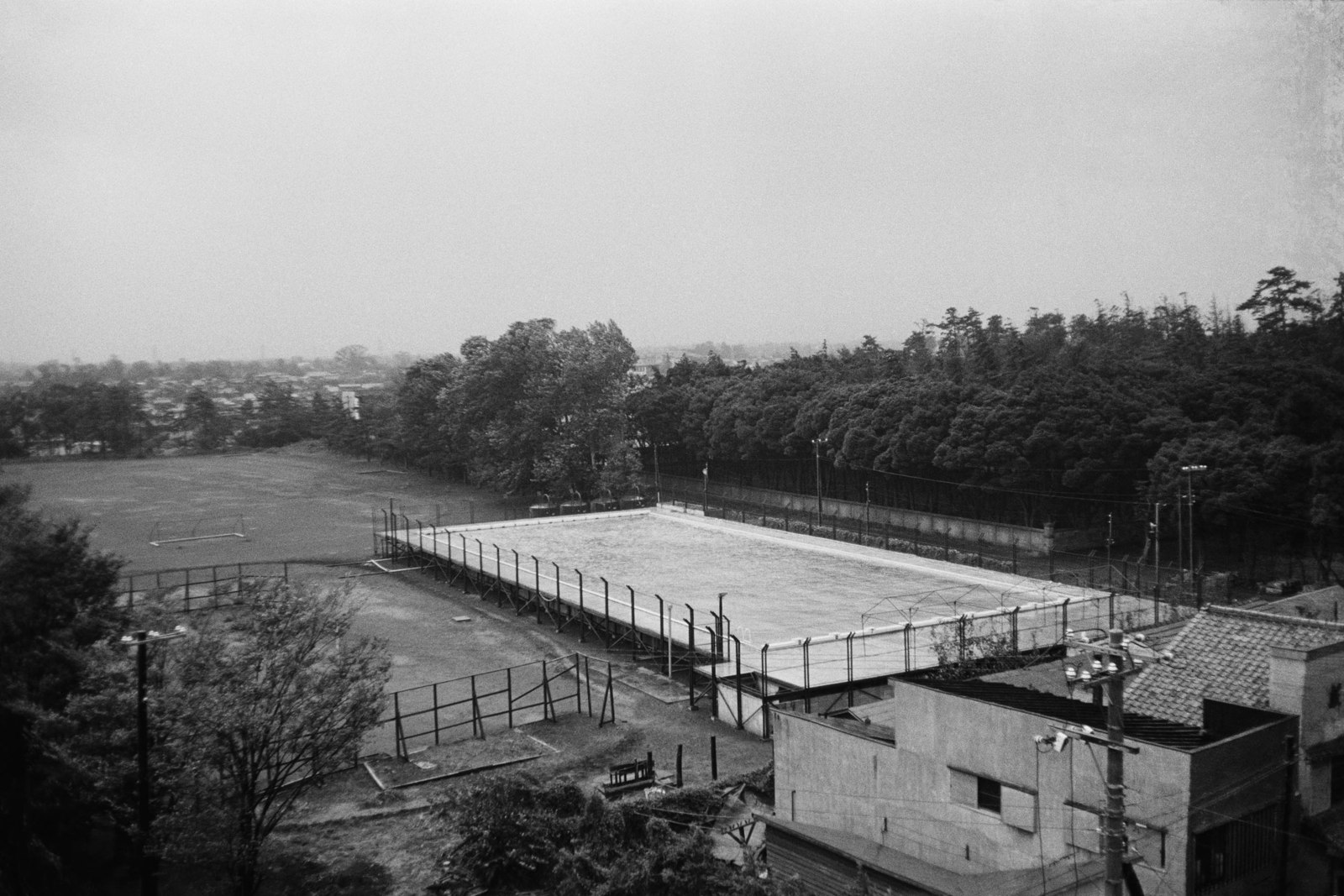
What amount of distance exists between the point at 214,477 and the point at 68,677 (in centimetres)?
5966

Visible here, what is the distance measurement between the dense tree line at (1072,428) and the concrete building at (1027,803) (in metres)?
19.9

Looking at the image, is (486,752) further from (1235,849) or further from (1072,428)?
(1072,428)

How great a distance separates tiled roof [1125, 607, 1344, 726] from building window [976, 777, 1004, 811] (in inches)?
96.0

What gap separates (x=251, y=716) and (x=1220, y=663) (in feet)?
41.2

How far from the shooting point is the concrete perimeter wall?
36375mm

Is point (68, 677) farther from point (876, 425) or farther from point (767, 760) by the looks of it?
point (876, 425)

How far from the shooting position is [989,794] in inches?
468

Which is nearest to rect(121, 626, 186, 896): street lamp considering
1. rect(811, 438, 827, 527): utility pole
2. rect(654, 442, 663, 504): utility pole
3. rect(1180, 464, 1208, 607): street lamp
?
rect(1180, 464, 1208, 607): street lamp

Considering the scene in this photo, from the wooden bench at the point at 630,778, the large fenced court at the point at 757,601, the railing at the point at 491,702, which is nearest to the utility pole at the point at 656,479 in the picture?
the large fenced court at the point at 757,601

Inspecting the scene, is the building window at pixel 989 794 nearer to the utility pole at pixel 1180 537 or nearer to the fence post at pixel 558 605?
the fence post at pixel 558 605

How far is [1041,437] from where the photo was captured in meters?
36.7

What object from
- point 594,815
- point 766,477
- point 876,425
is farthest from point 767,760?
point 766,477

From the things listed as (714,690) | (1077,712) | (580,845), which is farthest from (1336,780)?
(714,690)

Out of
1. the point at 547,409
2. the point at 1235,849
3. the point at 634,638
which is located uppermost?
the point at 547,409
